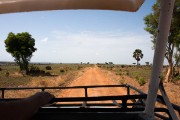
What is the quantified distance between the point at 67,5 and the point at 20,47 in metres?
48.3

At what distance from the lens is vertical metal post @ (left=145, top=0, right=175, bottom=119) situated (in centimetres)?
238

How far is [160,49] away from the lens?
2.41 meters

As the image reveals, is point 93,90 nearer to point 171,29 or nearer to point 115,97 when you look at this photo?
point 171,29

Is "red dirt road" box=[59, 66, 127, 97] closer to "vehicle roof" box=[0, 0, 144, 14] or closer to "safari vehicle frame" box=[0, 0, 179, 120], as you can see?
"vehicle roof" box=[0, 0, 144, 14]

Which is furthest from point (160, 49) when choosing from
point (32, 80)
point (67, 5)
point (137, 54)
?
point (137, 54)

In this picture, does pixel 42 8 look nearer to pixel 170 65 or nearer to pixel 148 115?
pixel 148 115

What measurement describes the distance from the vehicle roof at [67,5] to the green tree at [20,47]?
4706cm

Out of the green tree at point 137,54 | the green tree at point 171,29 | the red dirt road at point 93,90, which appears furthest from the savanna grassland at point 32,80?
the green tree at point 137,54

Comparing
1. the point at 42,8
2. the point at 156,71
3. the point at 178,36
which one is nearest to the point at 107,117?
the point at 156,71

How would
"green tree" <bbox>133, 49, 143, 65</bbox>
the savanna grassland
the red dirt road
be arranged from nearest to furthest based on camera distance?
1. the red dirt road
2. the savanna grassland
3. "green tree" <bbox>133, 49, 143, 65</bbox>

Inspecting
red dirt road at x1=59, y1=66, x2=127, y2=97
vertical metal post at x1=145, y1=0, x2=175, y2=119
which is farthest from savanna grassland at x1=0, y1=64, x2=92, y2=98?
vertical metal post at x1=145, y1=0, x2=175, y2=119

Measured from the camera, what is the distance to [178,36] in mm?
22547

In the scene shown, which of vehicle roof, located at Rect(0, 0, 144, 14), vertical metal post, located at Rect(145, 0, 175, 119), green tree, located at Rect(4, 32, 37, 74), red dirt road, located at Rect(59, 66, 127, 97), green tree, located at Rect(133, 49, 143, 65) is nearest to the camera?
vertical metal post, located at Rect(145, 0, 175, 119)

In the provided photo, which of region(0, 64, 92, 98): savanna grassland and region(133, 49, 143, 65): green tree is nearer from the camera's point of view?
region(0, 64, 92, 98): savanna grassland
